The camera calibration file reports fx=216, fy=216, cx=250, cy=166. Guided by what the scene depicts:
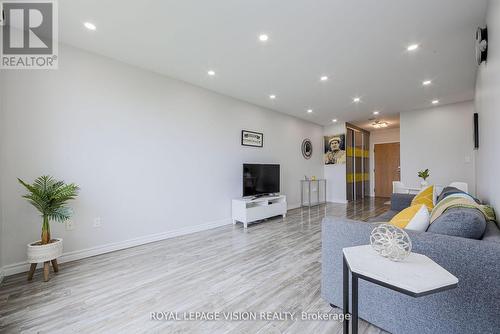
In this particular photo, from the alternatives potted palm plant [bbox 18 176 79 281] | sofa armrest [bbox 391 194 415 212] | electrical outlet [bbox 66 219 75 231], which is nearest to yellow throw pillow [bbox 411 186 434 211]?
sofa armrest [bbox 391 194 415 212]

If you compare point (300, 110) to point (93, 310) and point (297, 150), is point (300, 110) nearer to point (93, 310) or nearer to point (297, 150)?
point (297, 150)

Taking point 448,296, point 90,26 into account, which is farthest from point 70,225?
point 448,296

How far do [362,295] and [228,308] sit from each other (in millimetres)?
1001

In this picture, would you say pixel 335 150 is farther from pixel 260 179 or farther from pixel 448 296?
pixel 448 296

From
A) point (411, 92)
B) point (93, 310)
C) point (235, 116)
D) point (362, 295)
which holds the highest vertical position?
point (411, 92)

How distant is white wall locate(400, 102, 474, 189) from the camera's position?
480cm

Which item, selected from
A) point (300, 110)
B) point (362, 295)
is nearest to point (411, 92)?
point (300, 110)

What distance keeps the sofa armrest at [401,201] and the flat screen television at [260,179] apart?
2.31 m

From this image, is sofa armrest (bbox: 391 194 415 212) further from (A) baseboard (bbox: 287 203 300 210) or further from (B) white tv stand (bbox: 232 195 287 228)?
(A) baseboard (bbox: 287 203 300 210)

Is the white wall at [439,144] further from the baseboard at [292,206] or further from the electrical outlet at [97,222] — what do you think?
the electrical outlet at [97,222]

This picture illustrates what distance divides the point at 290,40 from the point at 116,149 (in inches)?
105

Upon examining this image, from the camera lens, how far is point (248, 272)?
230 cm

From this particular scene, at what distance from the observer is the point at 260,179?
4.62 metres

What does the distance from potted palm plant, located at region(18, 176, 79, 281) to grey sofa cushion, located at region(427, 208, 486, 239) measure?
317 cm
